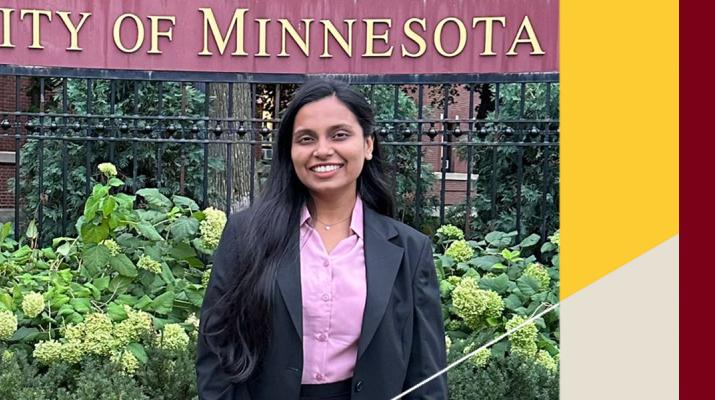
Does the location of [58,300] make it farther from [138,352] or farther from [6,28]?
[6,28]

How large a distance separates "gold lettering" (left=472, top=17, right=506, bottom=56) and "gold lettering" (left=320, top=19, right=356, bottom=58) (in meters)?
0.76

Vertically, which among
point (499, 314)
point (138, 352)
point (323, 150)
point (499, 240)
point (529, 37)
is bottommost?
point (138, 352)

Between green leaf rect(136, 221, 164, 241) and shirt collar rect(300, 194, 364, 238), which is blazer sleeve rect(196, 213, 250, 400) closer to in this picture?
shirt collar rect(300, 194, 364, 238)

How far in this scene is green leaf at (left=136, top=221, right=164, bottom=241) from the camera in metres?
4.17

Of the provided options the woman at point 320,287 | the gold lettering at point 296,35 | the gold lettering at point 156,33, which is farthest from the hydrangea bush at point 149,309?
the woman at point 320,287

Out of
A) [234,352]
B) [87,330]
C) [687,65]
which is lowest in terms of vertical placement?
[87,330]

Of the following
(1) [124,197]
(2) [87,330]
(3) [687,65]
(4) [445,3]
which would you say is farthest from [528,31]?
(3) [687,65]

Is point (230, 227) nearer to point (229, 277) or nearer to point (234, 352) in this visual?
point (229, 277)

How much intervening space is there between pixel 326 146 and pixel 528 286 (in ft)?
8.32

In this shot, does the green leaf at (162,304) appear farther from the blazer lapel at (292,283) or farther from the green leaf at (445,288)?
the blazer lapel at (292,283)

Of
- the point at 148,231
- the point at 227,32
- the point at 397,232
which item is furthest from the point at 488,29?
the point at 397,232

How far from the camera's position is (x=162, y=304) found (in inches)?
158

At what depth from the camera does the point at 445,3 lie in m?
5.00

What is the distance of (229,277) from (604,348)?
899mm
